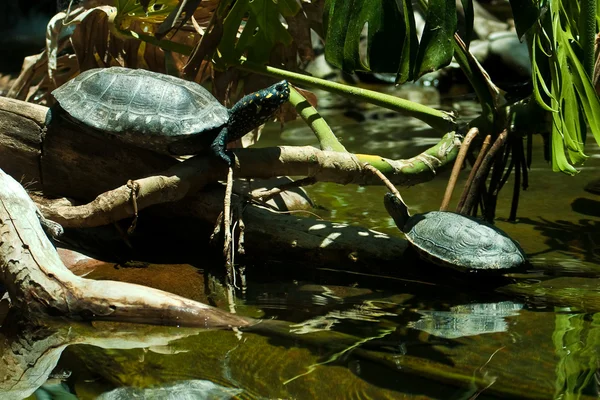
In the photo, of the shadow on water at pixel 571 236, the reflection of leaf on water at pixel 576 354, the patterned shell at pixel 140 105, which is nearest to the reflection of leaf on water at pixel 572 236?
the shadow on water at pixel 571 236

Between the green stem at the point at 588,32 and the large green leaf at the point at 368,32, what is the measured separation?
39.8 inches

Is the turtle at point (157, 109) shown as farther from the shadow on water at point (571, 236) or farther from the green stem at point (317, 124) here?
the shadow on water at point (571, 236)

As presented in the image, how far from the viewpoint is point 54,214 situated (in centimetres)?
382

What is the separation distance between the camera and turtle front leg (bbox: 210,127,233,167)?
3.83 m

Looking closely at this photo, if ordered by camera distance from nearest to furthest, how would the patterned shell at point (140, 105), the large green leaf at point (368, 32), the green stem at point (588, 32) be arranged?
the large green leaf at point (368, 32) < the green stem at point (588, 32) < the patterned shell at point (140, 105)

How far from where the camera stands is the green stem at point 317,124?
4309 millimetres

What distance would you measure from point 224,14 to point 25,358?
91.5 inches

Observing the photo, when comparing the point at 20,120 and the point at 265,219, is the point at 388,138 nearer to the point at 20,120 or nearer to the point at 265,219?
the point at 265,219

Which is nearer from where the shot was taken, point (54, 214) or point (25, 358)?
point (25, 358)

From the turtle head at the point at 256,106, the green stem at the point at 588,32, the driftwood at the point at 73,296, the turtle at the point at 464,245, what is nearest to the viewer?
the driftwood at the point at 73,296

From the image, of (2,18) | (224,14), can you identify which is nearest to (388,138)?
(224,14)

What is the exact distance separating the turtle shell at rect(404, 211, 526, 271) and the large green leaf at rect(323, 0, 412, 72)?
32.4 inches

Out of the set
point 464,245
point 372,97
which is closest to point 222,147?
point 372,97

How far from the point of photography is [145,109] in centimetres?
381
